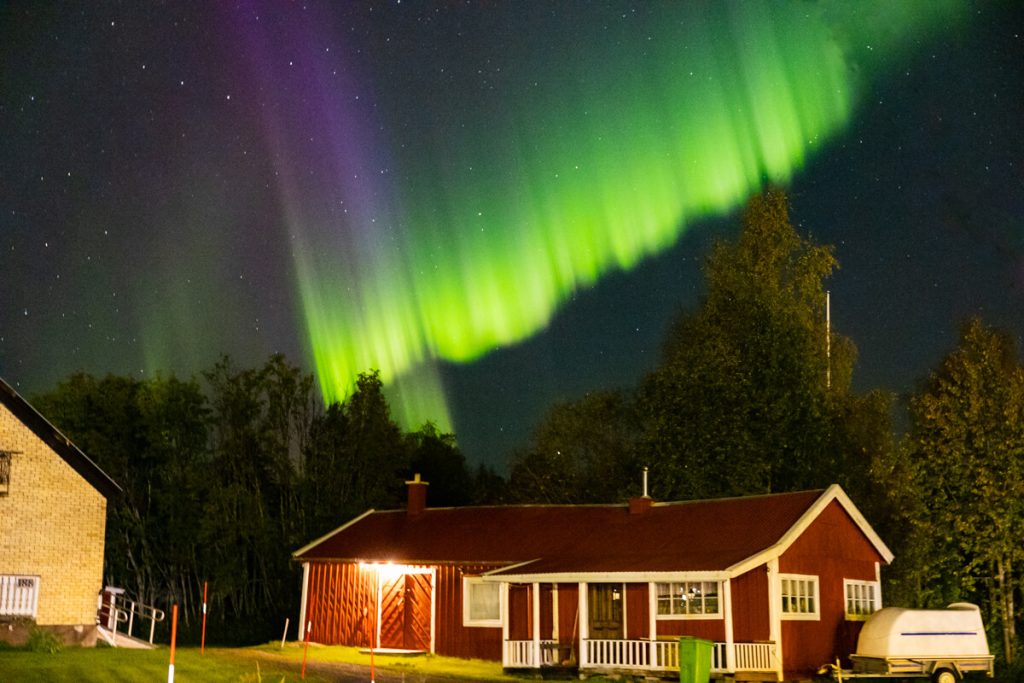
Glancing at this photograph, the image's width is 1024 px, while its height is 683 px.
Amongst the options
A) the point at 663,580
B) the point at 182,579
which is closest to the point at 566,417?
the point at 182,579

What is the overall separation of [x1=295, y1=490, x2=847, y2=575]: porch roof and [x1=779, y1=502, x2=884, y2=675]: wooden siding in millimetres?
801

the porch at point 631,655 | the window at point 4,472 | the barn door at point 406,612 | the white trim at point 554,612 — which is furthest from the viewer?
the barn door at point 406,612

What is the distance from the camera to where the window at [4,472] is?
31469 mm

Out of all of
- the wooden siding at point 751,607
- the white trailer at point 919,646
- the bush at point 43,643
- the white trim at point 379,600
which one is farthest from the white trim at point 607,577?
the bush at point 43,643

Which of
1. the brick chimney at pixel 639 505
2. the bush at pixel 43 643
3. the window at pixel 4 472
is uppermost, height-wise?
the window at pixel 4 472

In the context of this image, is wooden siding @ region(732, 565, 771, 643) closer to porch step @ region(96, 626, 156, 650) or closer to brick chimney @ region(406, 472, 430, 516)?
brick chimney @ region(406, 472, 430, 516)

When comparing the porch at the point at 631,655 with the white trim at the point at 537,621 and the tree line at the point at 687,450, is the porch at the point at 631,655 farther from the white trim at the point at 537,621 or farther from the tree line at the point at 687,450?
the tree line at the point at 687,450

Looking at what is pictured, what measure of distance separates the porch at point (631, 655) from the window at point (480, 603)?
8.13ft

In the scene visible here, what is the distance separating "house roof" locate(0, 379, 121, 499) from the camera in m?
31.7

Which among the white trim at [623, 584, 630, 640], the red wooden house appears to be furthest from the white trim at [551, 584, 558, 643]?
the white trim at [623, 584, 630, 640]

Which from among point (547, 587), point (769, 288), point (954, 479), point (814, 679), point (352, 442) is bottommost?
point (814, 679)

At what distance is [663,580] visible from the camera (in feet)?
89.7

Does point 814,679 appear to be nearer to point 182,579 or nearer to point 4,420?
point 4,420

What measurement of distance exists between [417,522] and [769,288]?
1907 centimetres
